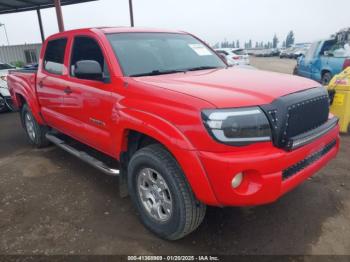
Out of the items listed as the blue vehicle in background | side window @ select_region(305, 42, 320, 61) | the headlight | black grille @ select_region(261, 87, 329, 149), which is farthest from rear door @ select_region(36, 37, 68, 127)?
side window @ select_region(305, 42, 320, 61)

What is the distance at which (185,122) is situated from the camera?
229cm

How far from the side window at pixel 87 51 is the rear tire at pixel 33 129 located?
6.25 ft

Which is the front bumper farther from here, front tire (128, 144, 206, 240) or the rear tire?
the rear tire

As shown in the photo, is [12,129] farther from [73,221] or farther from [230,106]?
[230,106]

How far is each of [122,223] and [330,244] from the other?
1918 millimetres

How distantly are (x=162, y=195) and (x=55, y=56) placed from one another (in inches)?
109

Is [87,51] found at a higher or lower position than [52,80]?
higher

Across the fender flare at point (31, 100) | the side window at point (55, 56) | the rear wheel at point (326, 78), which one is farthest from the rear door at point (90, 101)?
the rear wheel at point (326, 78)

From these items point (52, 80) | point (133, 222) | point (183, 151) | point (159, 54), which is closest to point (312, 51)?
point (159, 54)

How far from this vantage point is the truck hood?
228cm

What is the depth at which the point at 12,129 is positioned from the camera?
23.2ft

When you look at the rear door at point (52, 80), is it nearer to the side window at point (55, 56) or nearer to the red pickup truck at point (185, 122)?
the side window at point (55, 56)

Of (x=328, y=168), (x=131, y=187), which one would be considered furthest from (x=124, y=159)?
(x=328, y=168)

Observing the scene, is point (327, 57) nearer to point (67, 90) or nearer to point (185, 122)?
point (67, 90)
